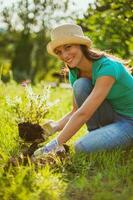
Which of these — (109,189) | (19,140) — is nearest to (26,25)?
(19,140)

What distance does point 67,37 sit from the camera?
4152 mm

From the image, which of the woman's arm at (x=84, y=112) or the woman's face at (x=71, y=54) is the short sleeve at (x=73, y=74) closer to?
the woman's face at (x=71, y=54)

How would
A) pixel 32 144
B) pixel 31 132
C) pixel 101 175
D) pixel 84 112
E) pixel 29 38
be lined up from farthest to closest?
1. pixel 29 38
2. pixel 31 132
3. pixel 32 144
4. pixel 84 112
5. pixel 101 175

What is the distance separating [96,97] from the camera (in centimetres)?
405

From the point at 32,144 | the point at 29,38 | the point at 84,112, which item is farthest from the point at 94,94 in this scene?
the point at 29,38

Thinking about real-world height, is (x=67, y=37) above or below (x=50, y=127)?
above

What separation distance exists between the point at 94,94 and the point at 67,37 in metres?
0.45

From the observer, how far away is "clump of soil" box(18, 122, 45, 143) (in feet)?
14.3

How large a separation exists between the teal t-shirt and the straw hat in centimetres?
19

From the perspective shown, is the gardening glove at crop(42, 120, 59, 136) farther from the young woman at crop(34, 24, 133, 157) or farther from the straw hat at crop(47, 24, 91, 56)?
the straw hat at crop(47, 24, 91, 56)

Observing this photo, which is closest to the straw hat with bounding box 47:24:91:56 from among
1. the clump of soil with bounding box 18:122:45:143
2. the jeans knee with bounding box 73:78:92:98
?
the jeans knee with bounding box 73:78:92:98

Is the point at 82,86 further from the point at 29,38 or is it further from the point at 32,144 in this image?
the point at 29,38

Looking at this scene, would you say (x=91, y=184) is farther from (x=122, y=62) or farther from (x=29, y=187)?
(x=122, y=62)

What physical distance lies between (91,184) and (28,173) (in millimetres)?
384
